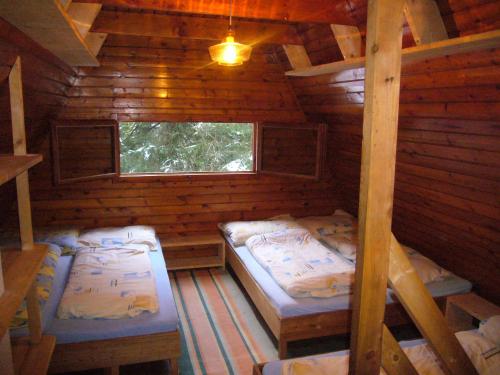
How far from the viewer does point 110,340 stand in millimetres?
2627

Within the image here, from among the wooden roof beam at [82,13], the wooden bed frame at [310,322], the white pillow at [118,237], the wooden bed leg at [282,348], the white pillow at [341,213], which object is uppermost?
the wooden roof beam at [82,13]

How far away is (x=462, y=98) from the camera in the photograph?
2520mm

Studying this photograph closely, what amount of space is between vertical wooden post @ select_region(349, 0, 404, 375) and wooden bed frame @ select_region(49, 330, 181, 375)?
158cm

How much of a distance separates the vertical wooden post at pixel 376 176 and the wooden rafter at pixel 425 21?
3.56ft

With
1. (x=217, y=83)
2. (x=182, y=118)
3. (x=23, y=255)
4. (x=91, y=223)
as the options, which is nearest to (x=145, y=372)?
(x=23, y=255)

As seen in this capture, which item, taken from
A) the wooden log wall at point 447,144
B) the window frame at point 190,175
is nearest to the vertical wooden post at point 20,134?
the wooden log wall at point 447,144

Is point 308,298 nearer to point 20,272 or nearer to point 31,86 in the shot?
point 20,272

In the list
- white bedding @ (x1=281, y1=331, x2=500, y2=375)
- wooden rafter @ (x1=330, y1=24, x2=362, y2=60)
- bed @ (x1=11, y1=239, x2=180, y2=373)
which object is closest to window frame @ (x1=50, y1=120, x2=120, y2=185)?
bed @ (x1=11, y1=239, x2=180, y2=373)

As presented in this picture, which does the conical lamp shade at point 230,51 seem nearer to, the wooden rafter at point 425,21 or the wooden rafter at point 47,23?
the wooden rafter at point 47,23

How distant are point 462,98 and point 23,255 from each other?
2518 mm

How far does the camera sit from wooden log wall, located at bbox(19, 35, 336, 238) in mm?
4211

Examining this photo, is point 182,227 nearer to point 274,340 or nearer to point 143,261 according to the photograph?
point 143,261

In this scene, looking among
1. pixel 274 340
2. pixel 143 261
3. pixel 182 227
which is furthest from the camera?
pixel 182 227

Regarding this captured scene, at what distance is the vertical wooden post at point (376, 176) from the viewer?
1.25 metres
